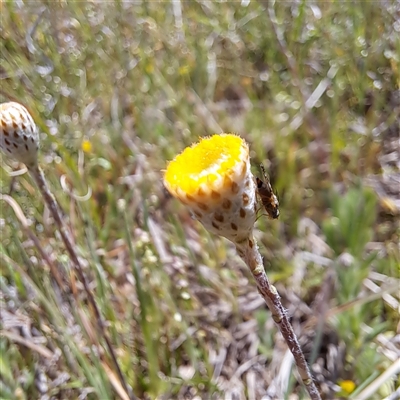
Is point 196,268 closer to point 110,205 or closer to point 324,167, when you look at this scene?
point 110,205

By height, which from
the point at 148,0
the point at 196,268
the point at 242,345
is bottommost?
the point at 242,345

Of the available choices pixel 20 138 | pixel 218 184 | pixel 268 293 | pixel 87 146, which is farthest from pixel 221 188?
pixel 87 146

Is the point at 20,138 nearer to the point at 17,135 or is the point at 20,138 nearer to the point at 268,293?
the point at 17,135

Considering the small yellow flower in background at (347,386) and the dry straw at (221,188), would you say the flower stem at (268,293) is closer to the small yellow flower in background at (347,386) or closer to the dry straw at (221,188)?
the dry straw at (221,188)

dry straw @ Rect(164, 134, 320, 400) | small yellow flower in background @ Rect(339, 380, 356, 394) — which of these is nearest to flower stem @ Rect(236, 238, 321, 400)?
dry straw @ Rect(164, 134, 320, 400)

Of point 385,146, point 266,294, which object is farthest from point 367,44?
point 266,294

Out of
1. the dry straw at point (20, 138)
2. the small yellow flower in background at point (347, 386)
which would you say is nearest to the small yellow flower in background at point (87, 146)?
the dry straw at point (20, 138)
